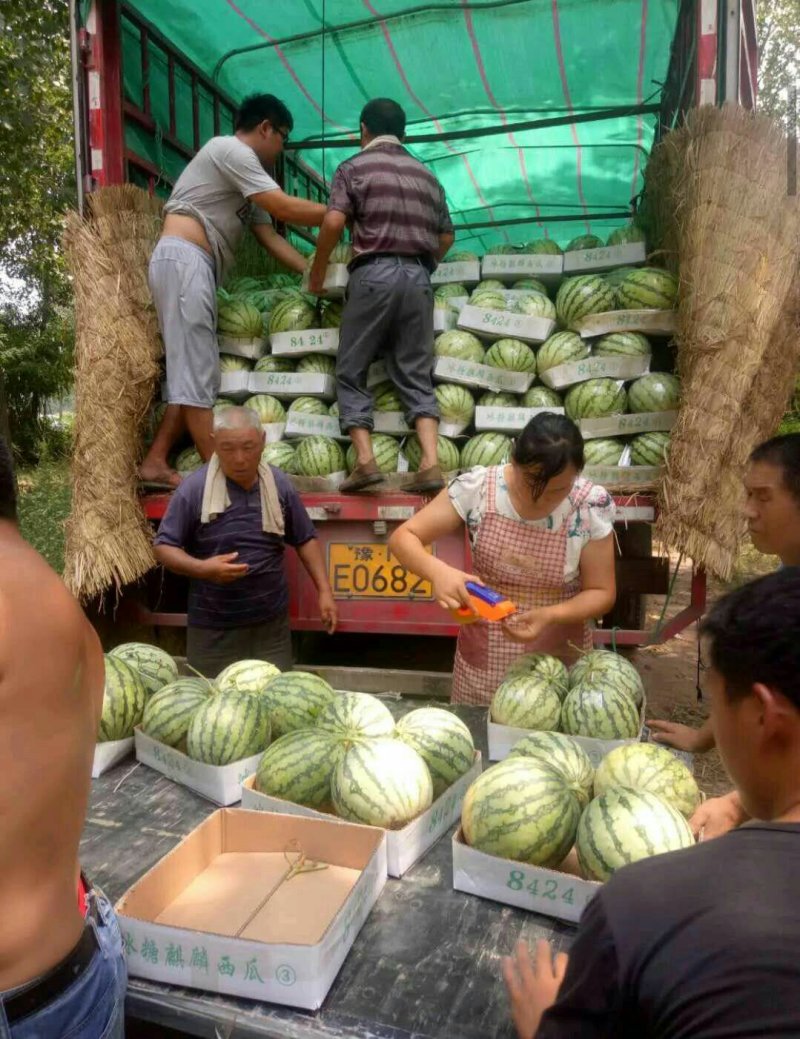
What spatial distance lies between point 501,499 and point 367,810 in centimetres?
160

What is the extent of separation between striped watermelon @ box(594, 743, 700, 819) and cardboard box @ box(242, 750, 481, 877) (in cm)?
36

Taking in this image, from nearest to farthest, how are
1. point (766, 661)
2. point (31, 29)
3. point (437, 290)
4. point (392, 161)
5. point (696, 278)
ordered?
point (766, 661), point (696, 278), point (392, 161), point (437, 290), point (31, 29)

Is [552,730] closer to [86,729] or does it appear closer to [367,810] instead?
[367,810]

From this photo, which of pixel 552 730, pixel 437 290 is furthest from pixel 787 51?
pixel 552 730

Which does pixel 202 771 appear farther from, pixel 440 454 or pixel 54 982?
pixel 440 454

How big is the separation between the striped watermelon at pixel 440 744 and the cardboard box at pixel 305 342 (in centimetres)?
300

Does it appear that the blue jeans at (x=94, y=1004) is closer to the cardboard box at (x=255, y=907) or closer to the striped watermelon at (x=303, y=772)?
the cardboard box at (x=255, y=907)

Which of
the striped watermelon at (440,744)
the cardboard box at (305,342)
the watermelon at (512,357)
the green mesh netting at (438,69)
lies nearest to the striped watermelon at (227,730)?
the striped watermelon at (440,744)

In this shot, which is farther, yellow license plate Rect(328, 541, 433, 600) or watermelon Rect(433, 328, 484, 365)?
watermelon Rect(433, 328, 484, 365)

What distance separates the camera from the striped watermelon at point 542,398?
4598mm

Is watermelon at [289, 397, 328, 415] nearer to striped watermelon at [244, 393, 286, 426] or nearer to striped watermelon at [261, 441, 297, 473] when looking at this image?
striped watermelon at [244, 393, 286, 426]

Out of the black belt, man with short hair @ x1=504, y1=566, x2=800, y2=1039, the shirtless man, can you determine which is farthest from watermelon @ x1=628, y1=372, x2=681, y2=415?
the black belt

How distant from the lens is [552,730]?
2.30m

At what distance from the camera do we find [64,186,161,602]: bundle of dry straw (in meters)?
4.17
